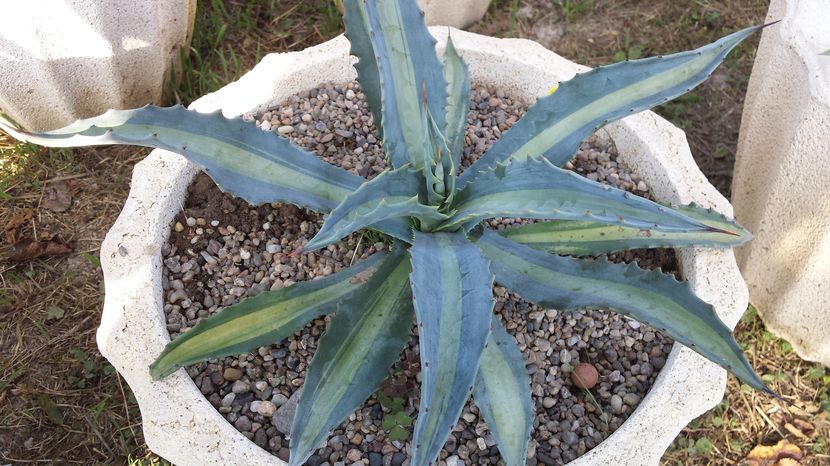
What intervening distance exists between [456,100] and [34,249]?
1.23 meters

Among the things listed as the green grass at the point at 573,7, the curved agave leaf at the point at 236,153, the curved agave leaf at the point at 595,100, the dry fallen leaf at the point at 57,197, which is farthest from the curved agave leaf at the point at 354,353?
the green grass at the point at 573,7

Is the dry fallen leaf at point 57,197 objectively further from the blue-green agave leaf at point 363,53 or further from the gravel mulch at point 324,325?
the blue-green agave leaf at point 363,53

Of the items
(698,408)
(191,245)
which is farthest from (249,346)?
(698,408)

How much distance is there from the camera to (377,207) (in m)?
0.94

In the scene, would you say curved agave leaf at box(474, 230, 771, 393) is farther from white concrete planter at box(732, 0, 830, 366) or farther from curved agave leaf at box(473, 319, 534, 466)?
white concrete planter at box(732, 0, 830, 366)

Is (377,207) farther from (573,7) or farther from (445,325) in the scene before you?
(573,7)

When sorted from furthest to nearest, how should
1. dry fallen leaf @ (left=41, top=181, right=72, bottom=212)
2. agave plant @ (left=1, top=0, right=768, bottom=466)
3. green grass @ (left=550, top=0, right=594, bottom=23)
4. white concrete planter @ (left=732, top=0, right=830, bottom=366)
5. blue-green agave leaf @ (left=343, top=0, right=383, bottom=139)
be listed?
green grass @ (left=550, top=0, right=594, bottom=23), dry fallen leaf @ (left=41, top=181, right=72, bottom=212), white concrete planter @ (left=732, top=0, right=830, bottom=366), blue-green agave leaf @ (left=343, top=0, right=383, bottom=139), agave plant @ (left=1, top=0, right=768, bottom=466)

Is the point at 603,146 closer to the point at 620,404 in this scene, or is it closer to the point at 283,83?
the point at 620,404

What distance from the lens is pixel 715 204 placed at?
4.66 feet

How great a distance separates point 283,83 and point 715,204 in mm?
885

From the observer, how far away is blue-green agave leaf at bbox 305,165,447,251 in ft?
3.06

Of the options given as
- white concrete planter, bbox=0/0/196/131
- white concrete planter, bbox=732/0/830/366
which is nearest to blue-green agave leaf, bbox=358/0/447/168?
white concrete planter, bbox=732/0/830/366

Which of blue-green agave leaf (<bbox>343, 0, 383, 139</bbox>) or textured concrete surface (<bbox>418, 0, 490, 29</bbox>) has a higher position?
blue-green agave leaf (<bbox>343, 0, 383, 139</bbox>)

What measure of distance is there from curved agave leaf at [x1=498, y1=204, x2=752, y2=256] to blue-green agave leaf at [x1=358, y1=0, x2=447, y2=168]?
0.82 feet
